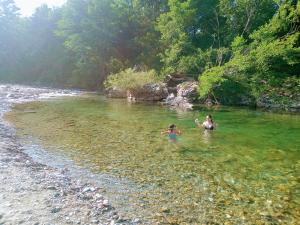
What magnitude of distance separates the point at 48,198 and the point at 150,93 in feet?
92.8

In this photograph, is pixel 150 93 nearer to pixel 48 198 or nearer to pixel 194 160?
pixel 194 160

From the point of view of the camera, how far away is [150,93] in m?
34.9

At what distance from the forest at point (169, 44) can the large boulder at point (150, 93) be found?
3.42 metres

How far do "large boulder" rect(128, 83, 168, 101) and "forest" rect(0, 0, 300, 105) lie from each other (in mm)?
3424

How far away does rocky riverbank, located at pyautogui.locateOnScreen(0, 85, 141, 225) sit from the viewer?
618 cm

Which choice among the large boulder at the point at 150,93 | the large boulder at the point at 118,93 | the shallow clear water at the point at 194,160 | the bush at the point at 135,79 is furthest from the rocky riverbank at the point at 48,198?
the large boulder at the point at 118,93

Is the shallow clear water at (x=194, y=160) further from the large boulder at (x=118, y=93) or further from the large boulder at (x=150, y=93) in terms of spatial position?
the large boulder at (x=118, y=93)

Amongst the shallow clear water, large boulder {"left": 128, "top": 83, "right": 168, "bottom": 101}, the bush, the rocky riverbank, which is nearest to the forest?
the bush

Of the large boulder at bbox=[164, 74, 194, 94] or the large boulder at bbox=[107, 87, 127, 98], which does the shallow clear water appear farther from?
the large boulder at bbox=[107, 87, 127, 98]

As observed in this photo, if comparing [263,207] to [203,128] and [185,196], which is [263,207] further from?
[203,128]

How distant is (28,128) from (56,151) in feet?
18.1

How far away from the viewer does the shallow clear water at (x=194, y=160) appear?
727cm

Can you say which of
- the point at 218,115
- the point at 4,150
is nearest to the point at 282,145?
the point at 218,115

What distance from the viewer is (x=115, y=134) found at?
15.9 metres
